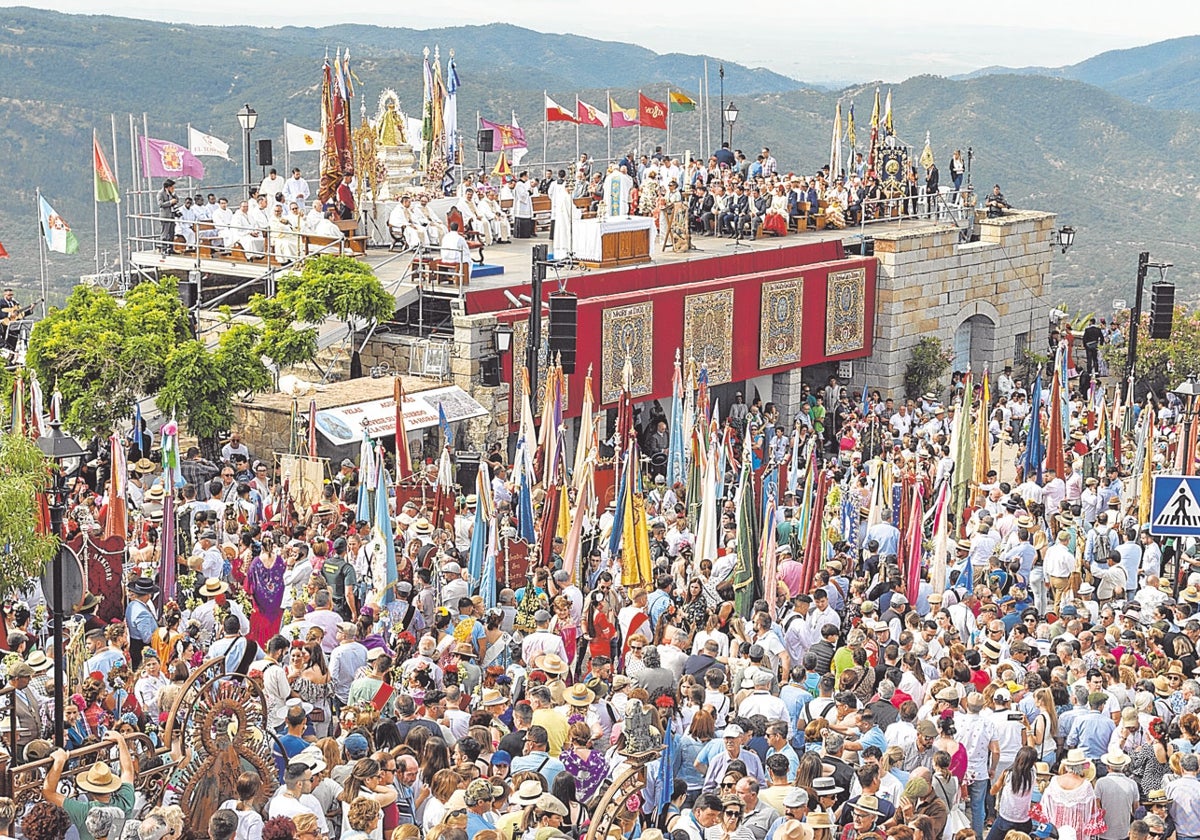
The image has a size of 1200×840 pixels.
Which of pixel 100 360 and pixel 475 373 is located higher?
pixel 100 360

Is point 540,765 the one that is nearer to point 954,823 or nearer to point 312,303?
point 954,823

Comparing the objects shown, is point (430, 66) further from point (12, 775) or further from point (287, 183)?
point (12, 775)

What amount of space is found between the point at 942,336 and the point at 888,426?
6.28 m

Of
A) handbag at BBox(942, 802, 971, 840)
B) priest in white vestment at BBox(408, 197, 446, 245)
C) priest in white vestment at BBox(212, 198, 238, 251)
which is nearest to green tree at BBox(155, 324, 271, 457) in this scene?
priest in white vestment at BBox(212, 198, 238, 251)

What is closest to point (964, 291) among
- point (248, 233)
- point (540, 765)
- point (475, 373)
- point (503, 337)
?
point (503, 337)

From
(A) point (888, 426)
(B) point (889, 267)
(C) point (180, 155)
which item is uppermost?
(C) point (180, 155)

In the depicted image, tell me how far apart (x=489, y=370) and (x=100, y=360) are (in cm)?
638

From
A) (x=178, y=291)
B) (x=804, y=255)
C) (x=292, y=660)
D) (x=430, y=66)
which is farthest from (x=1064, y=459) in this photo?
(x=430, y=66)

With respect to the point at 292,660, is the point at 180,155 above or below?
above

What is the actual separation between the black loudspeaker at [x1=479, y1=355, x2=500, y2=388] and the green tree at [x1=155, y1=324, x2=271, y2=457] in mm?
4110

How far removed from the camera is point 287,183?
101 feet

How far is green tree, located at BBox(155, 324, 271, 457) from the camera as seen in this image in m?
22.5

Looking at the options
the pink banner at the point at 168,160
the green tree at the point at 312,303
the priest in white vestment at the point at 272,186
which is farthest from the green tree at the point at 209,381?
the priest in white vestment at the point at 272,186

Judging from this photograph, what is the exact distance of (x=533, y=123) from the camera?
9962cm
